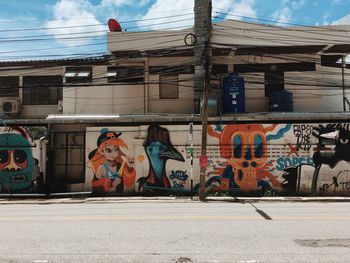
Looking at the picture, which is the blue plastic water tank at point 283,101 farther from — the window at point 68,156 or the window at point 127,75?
the window at point 68,156

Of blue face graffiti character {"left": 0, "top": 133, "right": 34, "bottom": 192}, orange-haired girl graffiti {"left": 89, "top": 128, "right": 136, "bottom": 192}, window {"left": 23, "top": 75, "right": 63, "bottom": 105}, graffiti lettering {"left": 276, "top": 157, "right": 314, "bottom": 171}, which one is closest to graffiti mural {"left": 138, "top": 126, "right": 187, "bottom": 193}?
orange-haired girl graffiti {"left": 89, "top": 128, "right": 136, "bottom": 192}

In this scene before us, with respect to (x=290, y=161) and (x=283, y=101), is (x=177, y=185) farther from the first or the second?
(x=283, y=101)

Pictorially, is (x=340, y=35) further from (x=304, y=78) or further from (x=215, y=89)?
(x=215, y=89)

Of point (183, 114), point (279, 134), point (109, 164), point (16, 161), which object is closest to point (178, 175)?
point (109, 164)

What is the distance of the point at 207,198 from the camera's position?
17.4m

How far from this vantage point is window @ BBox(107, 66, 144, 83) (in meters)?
22.4

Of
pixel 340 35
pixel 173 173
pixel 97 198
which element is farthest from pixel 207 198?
pixel 340 35

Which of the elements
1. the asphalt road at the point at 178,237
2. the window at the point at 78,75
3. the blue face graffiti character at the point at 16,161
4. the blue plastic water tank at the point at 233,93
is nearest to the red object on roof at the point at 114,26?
the window at the point at 78,75

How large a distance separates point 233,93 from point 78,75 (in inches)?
329

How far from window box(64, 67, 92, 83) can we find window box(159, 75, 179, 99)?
398cm

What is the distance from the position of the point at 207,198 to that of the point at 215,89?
270 inches

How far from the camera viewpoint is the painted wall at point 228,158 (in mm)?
18812

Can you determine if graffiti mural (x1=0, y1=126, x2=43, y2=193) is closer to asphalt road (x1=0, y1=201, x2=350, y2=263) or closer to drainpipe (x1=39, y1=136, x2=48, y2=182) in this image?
drainpipe (x1=39, y1=136, x2=48, y2=182)

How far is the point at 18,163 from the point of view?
19.8m
